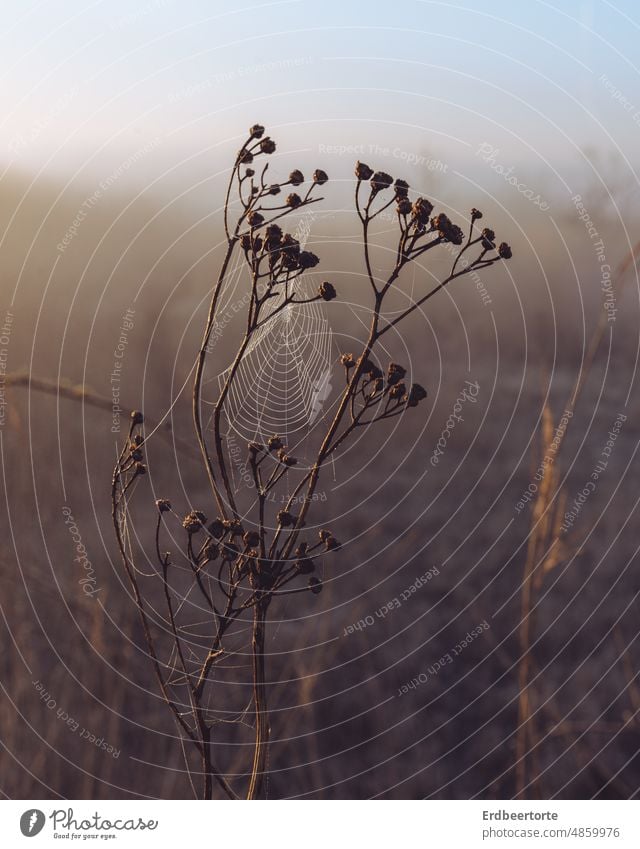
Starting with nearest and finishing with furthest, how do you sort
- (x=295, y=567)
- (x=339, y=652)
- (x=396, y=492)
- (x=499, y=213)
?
(x=295, y=567) → (x=339, y=652) → (x=499, y=213) → (x=396, y=492)

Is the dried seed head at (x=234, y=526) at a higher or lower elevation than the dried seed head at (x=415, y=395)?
lower

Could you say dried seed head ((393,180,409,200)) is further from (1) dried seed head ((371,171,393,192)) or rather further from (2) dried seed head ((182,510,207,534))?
(2) dried seed head ((182,510,207,534))

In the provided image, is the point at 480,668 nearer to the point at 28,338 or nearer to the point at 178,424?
the point at 178,424

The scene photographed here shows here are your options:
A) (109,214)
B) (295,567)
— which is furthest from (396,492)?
(295,567)

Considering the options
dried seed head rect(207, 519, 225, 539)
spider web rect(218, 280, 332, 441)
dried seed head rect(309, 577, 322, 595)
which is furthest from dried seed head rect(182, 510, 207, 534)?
spider web rect(218, 280, 332, 441)

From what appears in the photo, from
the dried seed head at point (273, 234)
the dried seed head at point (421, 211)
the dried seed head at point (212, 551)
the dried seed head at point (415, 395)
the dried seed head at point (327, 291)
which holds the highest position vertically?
the dried seed head at point (421, 211)

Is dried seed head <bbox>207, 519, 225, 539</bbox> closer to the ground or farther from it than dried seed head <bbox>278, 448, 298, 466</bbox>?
closer to the ground

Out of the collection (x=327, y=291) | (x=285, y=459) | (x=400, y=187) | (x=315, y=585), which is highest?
(x=400, y=187)

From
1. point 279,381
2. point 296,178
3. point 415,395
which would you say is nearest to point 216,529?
point 415,395

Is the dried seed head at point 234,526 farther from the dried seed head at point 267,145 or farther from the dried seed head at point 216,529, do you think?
the dried seed head at point 267,145

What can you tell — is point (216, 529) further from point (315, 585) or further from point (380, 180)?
point (380, 180)

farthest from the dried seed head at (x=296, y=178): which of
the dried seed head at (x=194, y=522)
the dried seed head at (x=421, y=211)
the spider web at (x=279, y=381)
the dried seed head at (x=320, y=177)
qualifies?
the spider web at (x=279, y=381)
